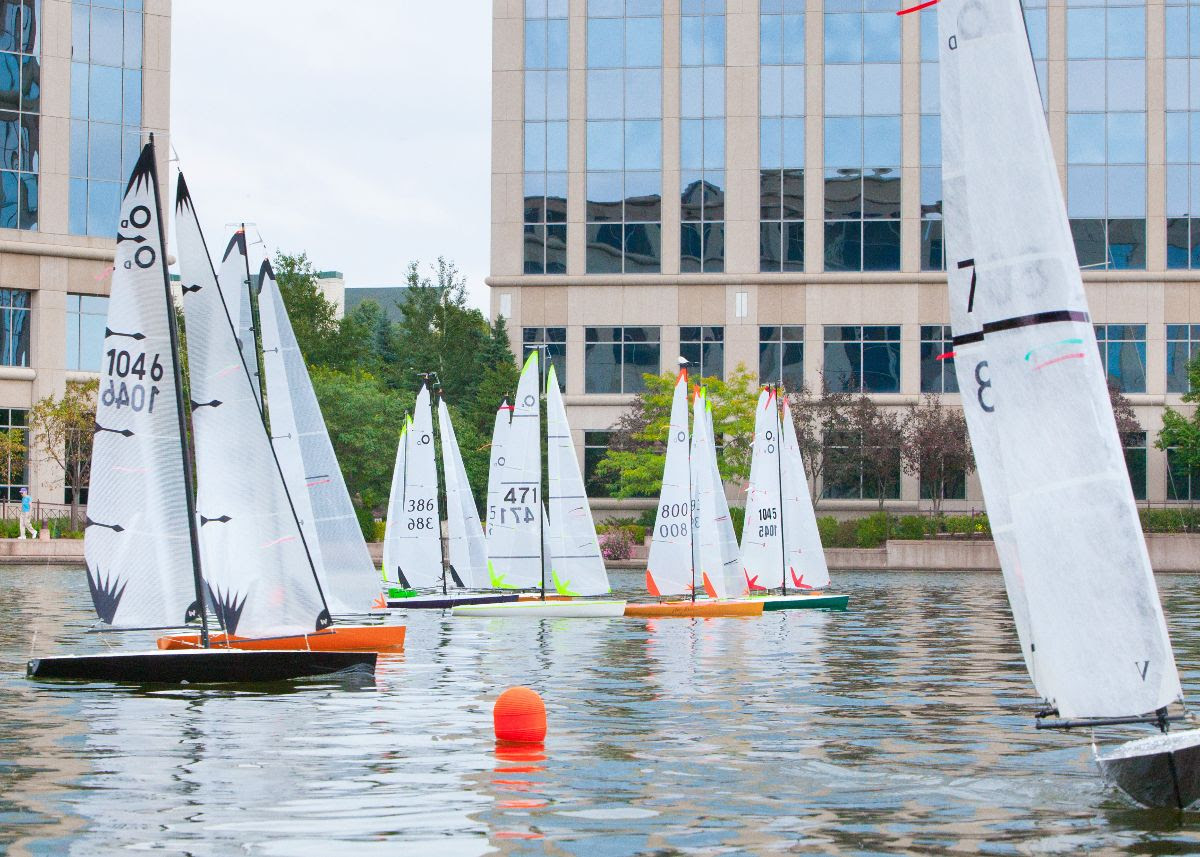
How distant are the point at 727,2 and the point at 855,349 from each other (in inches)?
594

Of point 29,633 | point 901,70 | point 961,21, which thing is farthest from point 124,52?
point 961,21

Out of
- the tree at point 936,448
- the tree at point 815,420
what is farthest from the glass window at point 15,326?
the tree at point 936,448

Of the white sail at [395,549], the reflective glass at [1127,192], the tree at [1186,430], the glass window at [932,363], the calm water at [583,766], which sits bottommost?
the calm water at [583,766]

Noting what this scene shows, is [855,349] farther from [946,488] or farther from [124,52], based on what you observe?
[124,52]

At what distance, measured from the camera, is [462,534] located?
4272 centimetres

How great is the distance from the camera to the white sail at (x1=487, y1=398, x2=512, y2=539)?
38638mm

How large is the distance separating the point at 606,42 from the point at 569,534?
40324mm

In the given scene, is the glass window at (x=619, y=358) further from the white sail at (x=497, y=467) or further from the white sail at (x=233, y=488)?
the white sail at (x=233, y=488)

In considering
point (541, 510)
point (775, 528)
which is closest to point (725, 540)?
point (775, 528)

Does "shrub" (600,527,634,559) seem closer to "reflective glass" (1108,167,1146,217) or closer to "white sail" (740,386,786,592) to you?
"white sail" (740,386,786,592)

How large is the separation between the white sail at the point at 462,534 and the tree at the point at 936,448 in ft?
87.9

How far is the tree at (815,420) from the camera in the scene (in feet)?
222

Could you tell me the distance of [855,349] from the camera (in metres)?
73.1

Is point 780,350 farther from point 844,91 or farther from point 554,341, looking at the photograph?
point 844,91
